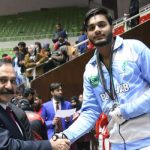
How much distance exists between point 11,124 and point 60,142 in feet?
1.52

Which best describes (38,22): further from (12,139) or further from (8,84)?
(12,139)

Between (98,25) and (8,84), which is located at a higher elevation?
(98,25)

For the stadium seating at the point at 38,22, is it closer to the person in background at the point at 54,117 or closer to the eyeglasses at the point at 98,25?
the person in background at the point at 54,117

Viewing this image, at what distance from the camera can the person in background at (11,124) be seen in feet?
8.73

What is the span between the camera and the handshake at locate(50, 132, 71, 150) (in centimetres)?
296

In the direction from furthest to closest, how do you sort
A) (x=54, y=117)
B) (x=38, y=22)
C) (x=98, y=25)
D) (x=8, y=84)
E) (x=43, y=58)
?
(x=38, y=22) < (x=43, y=58) < (x=54, y=117) < (x=98, y=25) < (x=8, y=84)

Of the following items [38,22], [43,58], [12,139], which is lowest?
[43,58]

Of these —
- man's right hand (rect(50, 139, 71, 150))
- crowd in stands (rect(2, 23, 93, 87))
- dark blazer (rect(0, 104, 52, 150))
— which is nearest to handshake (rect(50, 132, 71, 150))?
man's right hand (rect(50, 139, 71, 150))

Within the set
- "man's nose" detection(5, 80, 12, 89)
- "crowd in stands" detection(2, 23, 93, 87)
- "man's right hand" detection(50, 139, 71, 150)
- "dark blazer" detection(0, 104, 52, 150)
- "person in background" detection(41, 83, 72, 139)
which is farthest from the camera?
"crowd in stands" detection(2, 23, 93, 87)

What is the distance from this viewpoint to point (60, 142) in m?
3.08

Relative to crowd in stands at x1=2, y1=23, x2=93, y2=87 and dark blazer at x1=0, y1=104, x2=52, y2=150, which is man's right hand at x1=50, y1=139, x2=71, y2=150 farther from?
crowd in stands at x1=2, y1=23, x2=93, y2=87

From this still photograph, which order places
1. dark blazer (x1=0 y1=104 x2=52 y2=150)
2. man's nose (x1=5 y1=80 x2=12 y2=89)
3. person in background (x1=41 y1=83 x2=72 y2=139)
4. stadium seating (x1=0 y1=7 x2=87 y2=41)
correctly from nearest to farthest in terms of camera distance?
dark blazer (x1=0 y1=104 x2=52 y2=150)
man's nose (x1=5 y1=80 x2=12 y2=89)
person in background (x1=41 y1=83 x2=72 y2=139)
stadium seating (x1=0 y1=7 x2=87 y2=41)

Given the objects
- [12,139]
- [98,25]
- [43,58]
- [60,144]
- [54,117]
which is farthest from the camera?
[43,58]

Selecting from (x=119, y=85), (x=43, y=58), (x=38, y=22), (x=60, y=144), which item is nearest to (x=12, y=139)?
(x=60, y=144)
